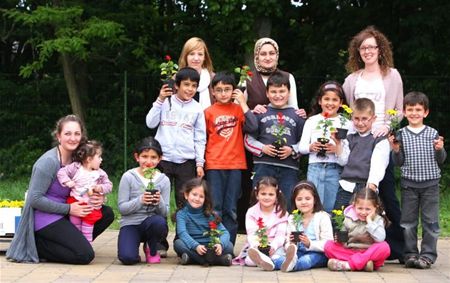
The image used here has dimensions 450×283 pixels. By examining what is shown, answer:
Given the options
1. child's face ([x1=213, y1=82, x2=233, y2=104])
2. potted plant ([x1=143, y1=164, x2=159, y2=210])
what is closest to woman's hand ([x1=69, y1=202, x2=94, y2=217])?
potted plant ([x1=143, y1=164, x2=159, y2=210])

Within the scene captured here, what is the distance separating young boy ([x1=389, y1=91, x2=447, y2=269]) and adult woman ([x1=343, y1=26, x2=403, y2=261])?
0.74ft

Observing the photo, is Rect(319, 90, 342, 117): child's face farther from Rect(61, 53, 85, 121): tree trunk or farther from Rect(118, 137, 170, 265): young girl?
Rect(61, 53, 85, 121): tree trunk

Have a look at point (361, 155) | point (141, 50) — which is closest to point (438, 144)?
point (361, 155)

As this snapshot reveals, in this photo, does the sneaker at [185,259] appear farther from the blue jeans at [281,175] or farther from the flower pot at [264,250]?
the blue jeans at [281,175]

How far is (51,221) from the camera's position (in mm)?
8406

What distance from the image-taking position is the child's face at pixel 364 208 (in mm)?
8125

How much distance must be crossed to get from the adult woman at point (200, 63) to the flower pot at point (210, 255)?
1.64m

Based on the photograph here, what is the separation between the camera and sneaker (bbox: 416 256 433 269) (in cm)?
834

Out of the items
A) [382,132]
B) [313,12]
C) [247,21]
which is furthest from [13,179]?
[382,132]

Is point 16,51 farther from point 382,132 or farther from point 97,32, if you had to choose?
point 382,132

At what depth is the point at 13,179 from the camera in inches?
707

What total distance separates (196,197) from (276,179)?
0.88 metres

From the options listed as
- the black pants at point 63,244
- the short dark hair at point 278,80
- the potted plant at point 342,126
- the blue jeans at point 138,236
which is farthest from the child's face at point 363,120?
the black pants at point 63,244

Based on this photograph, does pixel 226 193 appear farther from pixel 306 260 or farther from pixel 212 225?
pixel 306 260
